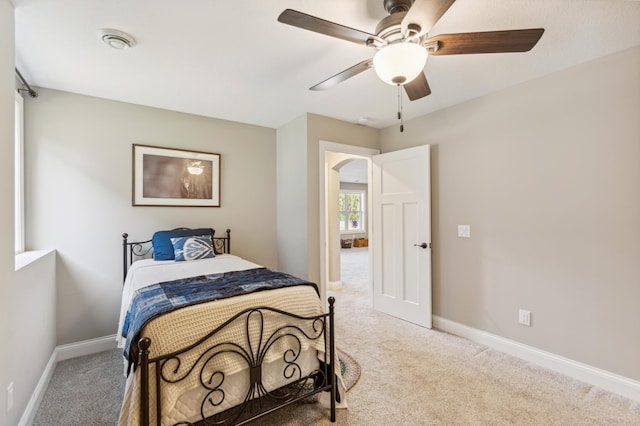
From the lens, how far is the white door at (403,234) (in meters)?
3.36

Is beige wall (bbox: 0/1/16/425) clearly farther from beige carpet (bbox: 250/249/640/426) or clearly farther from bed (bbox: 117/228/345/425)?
beige carpet (bbox: 250/249/640/426)

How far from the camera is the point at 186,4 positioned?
5.51 feet

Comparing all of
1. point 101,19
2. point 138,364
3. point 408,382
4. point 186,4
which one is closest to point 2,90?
point 101,19

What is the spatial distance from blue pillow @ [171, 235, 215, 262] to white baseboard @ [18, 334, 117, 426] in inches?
42.1

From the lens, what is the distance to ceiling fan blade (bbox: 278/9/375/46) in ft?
4.31

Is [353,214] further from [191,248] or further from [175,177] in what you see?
[191,248]

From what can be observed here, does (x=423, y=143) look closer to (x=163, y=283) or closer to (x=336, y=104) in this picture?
(x=336, y=104)

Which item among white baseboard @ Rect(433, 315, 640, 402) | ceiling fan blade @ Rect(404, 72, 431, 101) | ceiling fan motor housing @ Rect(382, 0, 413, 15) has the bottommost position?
white baseboard @ Rect(433, 315, 640, 402)

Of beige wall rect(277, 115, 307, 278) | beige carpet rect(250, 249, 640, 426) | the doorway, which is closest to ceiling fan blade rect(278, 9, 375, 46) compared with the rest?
beige wall rect(277, 115, 307, 278)

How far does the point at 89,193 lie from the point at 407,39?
10.2 feet

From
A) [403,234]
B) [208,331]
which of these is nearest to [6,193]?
[208,331]

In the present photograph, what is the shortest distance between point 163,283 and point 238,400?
0.93 metres

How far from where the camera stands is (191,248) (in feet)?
9.73

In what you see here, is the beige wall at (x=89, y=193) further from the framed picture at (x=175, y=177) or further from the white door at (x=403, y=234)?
the white door at (x=403, y=234)
